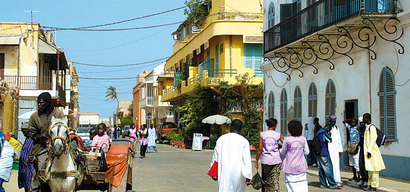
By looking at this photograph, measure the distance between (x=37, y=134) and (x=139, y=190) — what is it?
5593mm

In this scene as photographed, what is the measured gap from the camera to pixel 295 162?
994 centimetres

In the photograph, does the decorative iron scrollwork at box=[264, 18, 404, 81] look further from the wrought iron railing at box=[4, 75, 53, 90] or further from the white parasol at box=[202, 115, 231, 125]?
the wrought iron railing at box=[4, 75, 53, 90]

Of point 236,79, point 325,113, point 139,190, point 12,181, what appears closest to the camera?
point 139,190

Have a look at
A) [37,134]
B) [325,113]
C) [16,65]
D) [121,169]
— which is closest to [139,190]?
[121,169]

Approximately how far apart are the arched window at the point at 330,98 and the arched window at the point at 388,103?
3.38 m

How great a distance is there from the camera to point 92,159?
10094 millimetres

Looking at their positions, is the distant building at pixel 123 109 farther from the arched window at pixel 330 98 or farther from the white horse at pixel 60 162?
the white horse at pixel 60 162

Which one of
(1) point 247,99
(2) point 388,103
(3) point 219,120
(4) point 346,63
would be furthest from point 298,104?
(1) point 247,99

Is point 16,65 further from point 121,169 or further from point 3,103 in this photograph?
point 121,169

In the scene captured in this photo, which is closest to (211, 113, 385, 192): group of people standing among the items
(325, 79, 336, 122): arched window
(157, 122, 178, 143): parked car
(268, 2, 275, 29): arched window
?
(325, 79, 336, 122): arched window

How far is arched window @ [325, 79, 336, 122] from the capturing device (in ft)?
67.7

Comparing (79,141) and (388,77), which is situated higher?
(388,77)

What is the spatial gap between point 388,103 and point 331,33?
12.3ft

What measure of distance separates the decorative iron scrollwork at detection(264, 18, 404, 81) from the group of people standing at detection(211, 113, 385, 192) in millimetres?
3056
